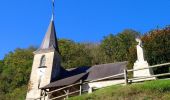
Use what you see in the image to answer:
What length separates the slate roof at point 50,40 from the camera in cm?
3351

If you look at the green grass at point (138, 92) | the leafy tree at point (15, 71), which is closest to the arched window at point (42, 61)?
the leafy tree at point (15, 71)

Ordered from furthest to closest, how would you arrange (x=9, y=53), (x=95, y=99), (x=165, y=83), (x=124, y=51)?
(x=9, y=53) → (x=124, y=51) → (x=95, y=99) → (x=165, y=83)

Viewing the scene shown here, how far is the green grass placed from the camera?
14219 millimetres

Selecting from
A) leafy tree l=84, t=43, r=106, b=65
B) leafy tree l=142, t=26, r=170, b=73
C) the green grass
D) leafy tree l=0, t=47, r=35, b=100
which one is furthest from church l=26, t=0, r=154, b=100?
leafy tree l=84, t=43, r=106, b=65

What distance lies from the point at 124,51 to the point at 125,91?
29.3 metres

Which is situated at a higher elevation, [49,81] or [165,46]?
[165,46]

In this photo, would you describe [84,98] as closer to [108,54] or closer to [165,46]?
[165,46]

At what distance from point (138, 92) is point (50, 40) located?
834 inches

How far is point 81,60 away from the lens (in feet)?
149

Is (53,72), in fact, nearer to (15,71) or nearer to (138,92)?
(15,71)

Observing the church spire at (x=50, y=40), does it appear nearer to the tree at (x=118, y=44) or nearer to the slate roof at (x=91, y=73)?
the slate roof at (x=91, y=73)

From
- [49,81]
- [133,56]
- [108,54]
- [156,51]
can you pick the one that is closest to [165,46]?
[156,51]

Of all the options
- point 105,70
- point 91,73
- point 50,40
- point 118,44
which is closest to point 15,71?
point 50,40

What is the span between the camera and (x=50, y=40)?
113ft
